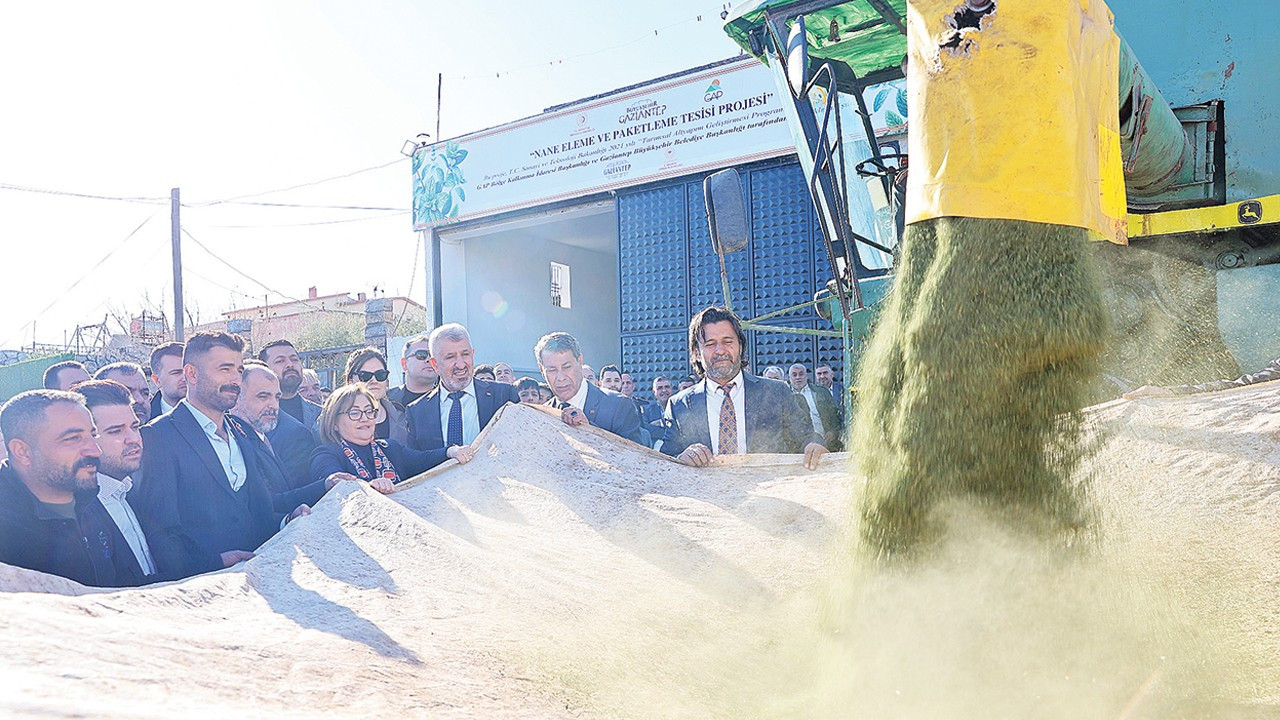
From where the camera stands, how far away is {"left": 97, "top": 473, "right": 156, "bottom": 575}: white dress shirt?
3391mm

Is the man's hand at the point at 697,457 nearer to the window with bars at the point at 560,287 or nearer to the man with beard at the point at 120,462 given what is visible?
the man with beard at the point at 120,462

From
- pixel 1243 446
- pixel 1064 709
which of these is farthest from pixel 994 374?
pixel 1243 446

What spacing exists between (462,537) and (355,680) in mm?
1339

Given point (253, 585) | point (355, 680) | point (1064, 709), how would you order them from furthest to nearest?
point (253, 585) < point (1064, 709) < point (355, 680)

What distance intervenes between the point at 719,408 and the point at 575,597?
1.78 m

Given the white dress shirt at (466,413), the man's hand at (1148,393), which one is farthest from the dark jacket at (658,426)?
the man's hand at (1148,393)

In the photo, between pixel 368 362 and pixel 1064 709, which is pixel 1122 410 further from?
pixel 368 362

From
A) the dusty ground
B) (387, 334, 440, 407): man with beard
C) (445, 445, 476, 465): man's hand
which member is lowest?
the dusty ground

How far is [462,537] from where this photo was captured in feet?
11.0

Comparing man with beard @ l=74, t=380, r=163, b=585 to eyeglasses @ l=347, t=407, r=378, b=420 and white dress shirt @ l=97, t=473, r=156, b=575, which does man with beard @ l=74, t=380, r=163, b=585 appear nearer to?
white dress shirt @ l=97, t=473, r=156, b=575

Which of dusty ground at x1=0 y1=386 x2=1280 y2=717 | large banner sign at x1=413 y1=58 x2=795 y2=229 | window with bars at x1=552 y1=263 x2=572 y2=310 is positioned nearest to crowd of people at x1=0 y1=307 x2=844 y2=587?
dusty ground at x1=0 y1=386 x2=1280 y2=717

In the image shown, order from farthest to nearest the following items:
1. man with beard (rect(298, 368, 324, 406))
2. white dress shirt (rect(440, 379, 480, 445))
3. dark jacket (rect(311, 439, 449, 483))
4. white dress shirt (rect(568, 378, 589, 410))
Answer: man with beard (rect(298, 368, 324, 406)) → white dress shirt (rect(440, 379, 480, 445)) → white dress shirt (rect(568, 378, 589, 410)) → dark jacket (rect(311, 439, 449, 483))

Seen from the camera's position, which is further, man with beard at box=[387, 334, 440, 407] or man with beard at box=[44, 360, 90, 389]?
man with beard at box=[387, 334, 440, 407]

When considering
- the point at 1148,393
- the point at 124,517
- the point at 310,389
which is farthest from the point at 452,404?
the point at 1148,393
